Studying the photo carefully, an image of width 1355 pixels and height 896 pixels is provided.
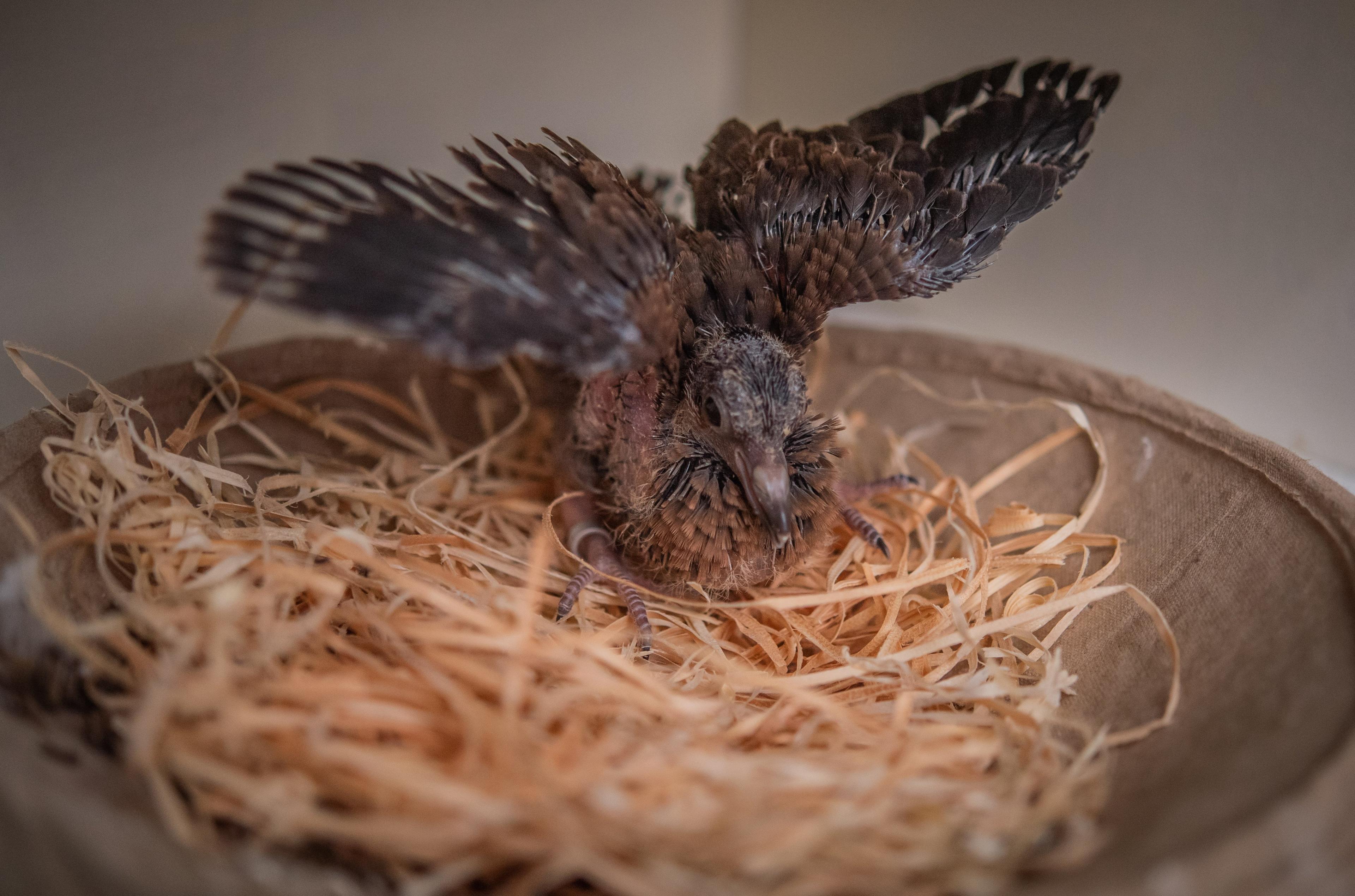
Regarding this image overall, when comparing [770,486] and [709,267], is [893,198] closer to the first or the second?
[709,267]

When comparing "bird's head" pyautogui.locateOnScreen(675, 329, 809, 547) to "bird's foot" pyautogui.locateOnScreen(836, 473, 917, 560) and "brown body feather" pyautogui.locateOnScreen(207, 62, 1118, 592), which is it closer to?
"brown body feather" pyautogui.locateOnScreen(207, 62, 1118, 592)

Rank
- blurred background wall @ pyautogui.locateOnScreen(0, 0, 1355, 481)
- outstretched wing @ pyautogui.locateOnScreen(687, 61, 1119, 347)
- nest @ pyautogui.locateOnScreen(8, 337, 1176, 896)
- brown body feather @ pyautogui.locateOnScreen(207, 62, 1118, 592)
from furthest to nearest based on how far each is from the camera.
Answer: blurred background wall @ pyautogui.locateOnScreen(0, 0, 1355, 481) → outstretched wing @ pyautogui.locateOnScreen(687, 61, 1119, 347) → brown body feather @ pyautogui.locateOnScreen(207, 62, 1118, 592) → nest @ pyautogui.locateOnScreen(8, 337, 1176, 896)

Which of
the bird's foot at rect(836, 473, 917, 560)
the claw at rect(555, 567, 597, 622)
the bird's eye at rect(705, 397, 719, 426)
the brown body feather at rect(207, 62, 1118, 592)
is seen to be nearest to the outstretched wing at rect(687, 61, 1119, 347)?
the brown body feather at rect(207, 62, 1118, 592)

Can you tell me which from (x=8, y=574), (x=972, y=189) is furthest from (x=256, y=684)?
(x=972, y=189)

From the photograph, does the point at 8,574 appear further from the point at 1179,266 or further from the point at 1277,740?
the point at 1179,266

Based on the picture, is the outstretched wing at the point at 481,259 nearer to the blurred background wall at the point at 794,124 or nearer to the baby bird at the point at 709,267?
the baby bird at the point at 709,267
